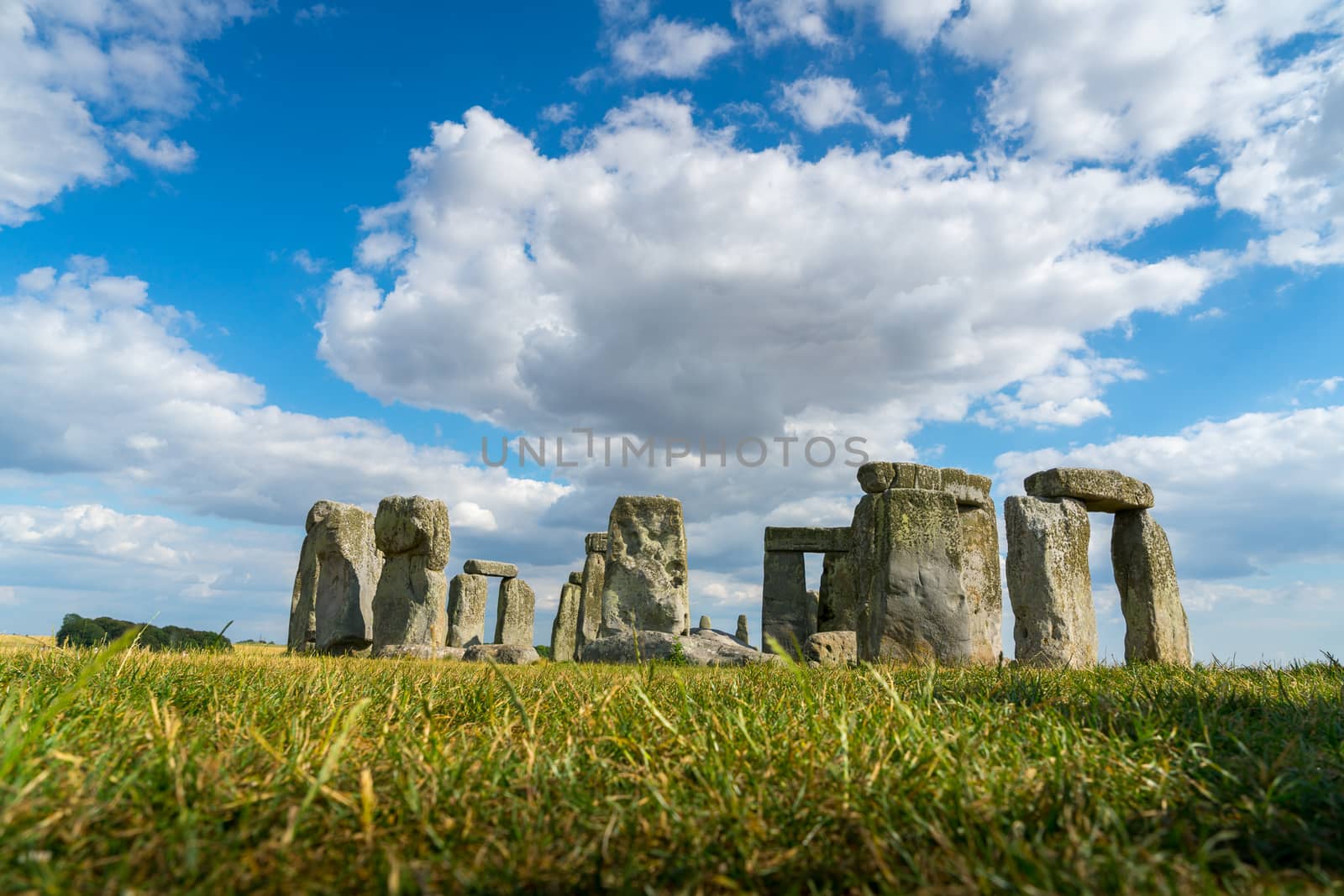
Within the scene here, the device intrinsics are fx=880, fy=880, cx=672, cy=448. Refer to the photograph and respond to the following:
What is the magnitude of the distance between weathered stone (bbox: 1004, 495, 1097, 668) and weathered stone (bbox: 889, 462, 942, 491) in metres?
3.17

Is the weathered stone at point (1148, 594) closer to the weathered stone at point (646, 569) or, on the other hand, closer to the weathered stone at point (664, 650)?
the weathered stone at point (664, 650)

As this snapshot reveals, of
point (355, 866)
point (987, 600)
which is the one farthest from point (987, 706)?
point (987, 600)

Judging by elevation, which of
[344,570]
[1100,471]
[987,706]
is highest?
[1100,471]

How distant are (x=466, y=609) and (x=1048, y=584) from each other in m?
15.7

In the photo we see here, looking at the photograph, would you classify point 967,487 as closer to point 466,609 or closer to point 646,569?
point 646,569

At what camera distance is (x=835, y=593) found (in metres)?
19.4

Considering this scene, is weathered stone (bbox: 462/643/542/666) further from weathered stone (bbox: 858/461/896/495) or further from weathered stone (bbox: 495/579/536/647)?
weathered stone (bbox: 495/579/536/647)

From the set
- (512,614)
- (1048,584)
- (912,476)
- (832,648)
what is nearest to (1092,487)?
(1048,584)

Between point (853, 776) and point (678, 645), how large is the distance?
969 centimetres

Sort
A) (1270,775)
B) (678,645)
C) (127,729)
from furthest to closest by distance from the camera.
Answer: (678,645) → (127,729) → (1270,775)

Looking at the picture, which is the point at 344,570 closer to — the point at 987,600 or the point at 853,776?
the point at 987,600

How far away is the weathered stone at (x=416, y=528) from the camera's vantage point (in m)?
13.6

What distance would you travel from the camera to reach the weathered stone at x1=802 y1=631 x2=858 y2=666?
456 inches

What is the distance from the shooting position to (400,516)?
1368 cm
